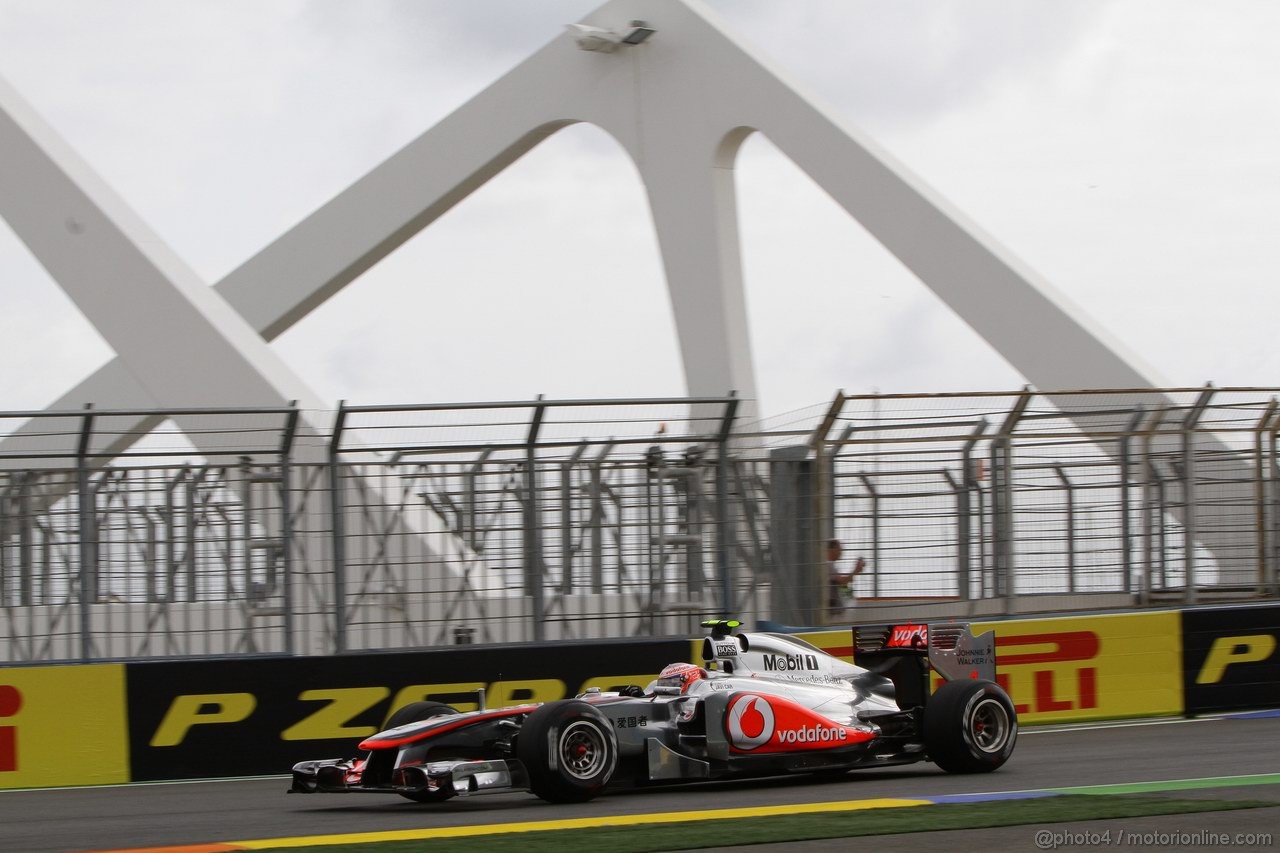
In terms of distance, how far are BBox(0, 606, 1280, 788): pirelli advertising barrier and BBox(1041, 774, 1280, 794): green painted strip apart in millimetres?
3180

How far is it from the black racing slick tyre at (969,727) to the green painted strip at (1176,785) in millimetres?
810

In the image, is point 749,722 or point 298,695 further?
point 298,695

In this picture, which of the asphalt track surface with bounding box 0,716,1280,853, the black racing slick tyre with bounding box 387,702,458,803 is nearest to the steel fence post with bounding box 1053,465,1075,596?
the asphalt track surface with bounding box 0,716,1280,853

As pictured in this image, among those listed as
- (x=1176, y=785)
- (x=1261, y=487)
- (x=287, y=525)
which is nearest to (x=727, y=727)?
(x=1176, y=785)

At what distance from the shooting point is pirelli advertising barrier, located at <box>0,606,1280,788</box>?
35.8 feet

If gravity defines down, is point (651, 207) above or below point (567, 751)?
above

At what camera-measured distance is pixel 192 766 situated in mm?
11070

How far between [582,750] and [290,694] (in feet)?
11.9

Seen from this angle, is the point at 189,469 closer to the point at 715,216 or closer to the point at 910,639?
the point at 910,639

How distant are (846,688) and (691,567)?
Result: 9.42 feet

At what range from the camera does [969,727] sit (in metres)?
9.22

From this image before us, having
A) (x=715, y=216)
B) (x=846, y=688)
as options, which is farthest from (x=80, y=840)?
(x=715, y=216)

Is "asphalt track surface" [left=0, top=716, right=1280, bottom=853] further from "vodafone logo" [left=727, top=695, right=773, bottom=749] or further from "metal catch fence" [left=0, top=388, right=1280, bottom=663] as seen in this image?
"metal catch fence" [left=0, top=388, right=1280, bottom=663]

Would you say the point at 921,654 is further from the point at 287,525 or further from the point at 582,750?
the point at 287,525
